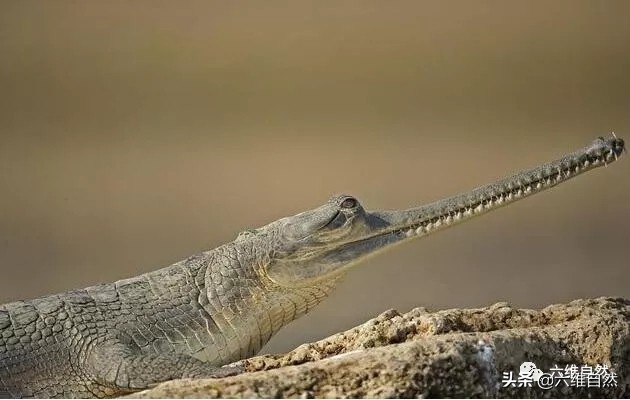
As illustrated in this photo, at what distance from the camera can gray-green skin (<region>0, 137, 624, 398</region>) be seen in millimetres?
2877

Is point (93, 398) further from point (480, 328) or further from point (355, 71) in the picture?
point (355, 71)

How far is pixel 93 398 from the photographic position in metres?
2.90

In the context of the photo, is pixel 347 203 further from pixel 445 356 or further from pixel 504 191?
pixel 445 356

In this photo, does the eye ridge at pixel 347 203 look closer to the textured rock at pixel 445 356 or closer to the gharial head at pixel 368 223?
the gharial head at pixel 368 223

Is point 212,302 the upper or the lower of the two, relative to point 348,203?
lower

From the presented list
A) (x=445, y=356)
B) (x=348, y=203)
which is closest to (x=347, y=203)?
(x=348, y=203)

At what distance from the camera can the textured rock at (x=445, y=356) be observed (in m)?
2.35

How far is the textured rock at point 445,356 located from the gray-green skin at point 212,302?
0.56 ft

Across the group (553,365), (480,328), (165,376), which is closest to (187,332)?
(165,376)

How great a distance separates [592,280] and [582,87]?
812 mm

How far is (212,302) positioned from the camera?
10.1 ft

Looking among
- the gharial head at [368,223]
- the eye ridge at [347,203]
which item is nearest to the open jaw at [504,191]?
the gharial head at [368,223]

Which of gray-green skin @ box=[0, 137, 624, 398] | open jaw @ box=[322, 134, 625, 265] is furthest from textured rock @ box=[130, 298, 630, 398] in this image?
open jaw @ box=[322, 134, 625, 265]

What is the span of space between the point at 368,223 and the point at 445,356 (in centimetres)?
73
